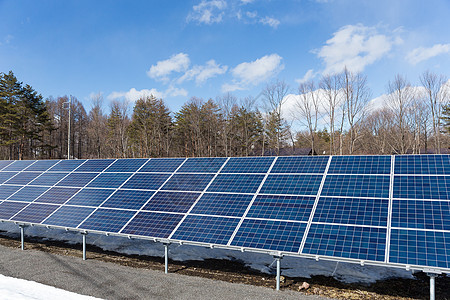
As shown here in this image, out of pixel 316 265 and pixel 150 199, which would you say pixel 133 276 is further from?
pixel 316 265

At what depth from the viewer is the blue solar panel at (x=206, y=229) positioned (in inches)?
A: 324

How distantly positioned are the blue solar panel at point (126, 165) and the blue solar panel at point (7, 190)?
5.02 meters

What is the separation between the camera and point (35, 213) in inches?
462

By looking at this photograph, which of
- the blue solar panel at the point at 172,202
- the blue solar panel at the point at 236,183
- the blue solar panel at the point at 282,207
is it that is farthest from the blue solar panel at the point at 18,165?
the blue solar panel at the point at 282,207

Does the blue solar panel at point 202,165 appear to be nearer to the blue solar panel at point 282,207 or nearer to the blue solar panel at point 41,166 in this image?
the blue solar panel at point 282,207

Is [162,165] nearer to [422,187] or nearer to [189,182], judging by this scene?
[189,182]

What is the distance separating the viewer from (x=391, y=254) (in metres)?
6.55

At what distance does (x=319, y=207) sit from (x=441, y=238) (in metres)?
2.98

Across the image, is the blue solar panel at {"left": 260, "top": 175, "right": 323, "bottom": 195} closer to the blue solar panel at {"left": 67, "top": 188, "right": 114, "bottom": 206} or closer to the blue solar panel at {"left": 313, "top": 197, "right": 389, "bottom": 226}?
the blue solar panel at {"left": 313, "top": 197, "right": 389, "bottom": 226}

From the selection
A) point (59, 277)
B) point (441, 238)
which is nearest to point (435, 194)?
point (441, 238)

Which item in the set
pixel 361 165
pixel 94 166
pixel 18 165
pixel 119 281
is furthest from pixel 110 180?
pixel 361 165

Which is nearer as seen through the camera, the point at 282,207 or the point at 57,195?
the point at 282,207

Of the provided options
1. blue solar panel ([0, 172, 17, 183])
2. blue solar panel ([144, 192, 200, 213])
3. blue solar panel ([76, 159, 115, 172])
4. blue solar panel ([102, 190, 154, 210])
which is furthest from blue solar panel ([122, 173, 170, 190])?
blue solar panel ([0, 172, 17, 183])

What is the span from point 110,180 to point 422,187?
40.4ft
